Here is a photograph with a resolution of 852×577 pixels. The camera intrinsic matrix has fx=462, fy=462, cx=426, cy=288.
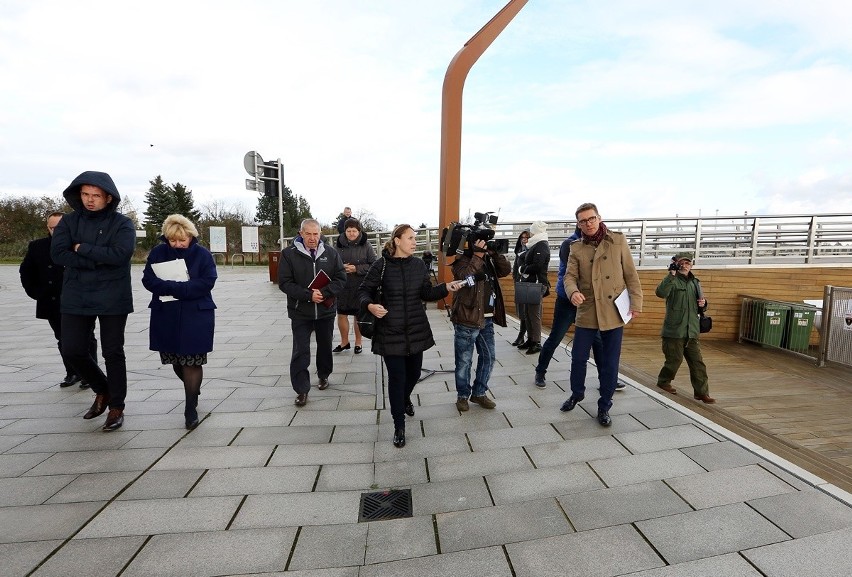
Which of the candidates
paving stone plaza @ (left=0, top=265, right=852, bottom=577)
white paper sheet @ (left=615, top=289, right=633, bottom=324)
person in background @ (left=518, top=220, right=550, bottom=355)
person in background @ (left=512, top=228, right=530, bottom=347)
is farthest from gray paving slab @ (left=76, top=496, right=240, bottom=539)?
person in background @ (left=512, top=228, right=530, bottom=347)

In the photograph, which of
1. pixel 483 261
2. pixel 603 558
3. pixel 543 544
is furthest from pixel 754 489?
pixel 483 261

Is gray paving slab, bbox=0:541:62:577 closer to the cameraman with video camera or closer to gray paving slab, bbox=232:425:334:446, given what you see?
gray paving slab, bbox=232:425:334:446

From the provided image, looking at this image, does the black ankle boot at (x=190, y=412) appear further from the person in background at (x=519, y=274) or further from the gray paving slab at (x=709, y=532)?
the person in background at (x=519, y=274)

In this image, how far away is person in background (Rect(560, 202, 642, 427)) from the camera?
3605 millimetres

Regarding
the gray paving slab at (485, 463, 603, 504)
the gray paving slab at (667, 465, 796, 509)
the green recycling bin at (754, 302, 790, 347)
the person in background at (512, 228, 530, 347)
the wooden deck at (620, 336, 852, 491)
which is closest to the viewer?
the gray paving slab at (667, 465, 796, 509)

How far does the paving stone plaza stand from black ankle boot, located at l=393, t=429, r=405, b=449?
0.05 metres

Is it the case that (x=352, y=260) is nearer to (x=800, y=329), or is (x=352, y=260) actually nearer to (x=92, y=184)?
(x=92, y=184)

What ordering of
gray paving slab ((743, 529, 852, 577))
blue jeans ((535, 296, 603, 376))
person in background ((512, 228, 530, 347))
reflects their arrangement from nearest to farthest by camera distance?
gray paving slab ((743, 529, 852, 577)), blue jeans ((535, 296, 603, 376)), person in background ((512, 228, 530, 347))

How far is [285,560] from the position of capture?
2092 millimetres

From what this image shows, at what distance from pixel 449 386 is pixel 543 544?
2.54 metres

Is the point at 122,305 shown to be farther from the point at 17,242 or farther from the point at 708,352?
the point at 17,242

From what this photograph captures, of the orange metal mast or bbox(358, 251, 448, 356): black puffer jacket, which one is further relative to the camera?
the orange metal mast

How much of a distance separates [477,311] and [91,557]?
8.97ft

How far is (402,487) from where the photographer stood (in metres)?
2.75
